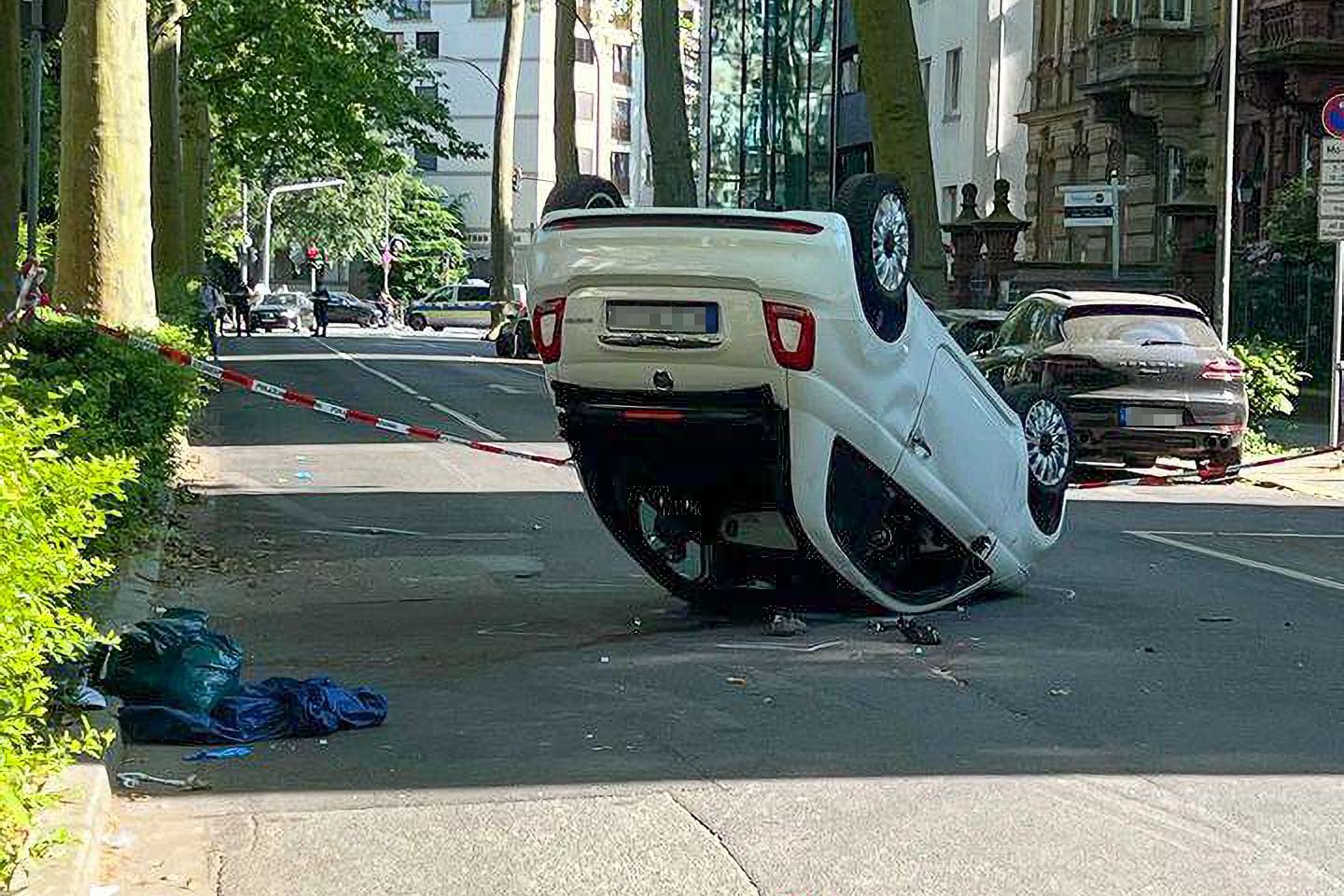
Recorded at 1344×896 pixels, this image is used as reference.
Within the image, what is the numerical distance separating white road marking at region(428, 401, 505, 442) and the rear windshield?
21.2 ft

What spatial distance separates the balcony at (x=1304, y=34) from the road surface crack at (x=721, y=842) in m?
31.1

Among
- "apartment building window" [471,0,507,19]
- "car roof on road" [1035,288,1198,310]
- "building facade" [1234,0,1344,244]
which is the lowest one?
"car roof on road" [1035,288,1198,310]

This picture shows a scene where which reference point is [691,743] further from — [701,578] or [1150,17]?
[1150,17]

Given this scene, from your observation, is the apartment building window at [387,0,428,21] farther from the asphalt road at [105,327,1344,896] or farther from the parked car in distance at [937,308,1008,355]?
the asphalt road at [105,327,1344,896]

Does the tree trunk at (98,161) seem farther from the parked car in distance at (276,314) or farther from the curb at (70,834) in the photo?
the parked car in distance at (276,314)

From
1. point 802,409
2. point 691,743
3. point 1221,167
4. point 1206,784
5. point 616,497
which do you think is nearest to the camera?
point 1206,784

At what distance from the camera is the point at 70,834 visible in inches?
233

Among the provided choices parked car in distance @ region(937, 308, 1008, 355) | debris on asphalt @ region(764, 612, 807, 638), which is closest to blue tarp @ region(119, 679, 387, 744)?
debris on asphalt @ region(764, 612, 807, 638)

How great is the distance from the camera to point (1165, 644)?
10445 mm

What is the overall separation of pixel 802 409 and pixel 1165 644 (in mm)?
2075

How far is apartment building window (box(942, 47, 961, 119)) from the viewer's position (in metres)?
57.8

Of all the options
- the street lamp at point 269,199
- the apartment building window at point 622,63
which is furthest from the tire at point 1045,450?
the apartment building window at point 622,63

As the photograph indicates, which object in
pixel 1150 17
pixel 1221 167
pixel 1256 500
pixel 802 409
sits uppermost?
pixel 1150 17

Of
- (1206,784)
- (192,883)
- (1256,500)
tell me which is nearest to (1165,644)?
(1206,784)
